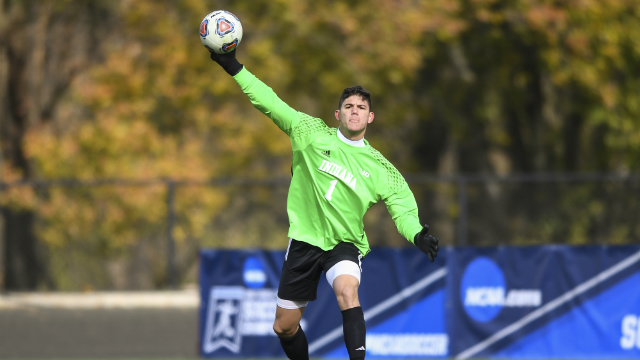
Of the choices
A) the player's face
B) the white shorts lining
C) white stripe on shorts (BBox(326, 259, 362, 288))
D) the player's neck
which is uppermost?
the player's face

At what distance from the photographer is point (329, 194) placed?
678 centimetres

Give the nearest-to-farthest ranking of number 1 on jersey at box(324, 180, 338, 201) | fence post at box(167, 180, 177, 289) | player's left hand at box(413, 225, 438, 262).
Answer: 1. player's left hand at box(413, 225, 438, 262)
2. number 1 on jersey at box(324, 180, 338, 201)
3. fence post at box(167, 180, 177, 289)

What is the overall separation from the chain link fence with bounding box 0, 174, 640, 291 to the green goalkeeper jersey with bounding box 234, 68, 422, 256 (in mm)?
7724

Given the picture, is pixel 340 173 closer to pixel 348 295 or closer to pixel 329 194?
pixel 329 194

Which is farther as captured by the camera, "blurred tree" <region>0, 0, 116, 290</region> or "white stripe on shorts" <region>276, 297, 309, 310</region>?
"blurred tree" <region>0, 0, 116, 290</region>

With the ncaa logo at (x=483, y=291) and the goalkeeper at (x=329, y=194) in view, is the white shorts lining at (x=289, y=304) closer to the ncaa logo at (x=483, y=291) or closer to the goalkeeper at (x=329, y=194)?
the goalkeeper at (x=329, y=194)

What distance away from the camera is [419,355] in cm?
998

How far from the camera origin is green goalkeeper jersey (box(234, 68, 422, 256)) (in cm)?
679

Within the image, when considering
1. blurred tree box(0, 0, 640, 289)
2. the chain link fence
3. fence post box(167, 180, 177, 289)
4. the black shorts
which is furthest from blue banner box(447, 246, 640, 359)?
blurred tree box(0, 0, 640, 289)

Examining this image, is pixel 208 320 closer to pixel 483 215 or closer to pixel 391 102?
pixel 483 215

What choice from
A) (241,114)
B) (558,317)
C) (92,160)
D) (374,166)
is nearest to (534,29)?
(241,114)

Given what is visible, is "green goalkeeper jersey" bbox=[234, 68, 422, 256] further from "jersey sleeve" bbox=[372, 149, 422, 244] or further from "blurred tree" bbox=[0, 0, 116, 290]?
"blurred tree" bbox=[0, 0, 116, 290]

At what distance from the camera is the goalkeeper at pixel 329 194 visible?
6703 mm

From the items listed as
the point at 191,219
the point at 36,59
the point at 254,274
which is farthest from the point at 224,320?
the point at 36,59
